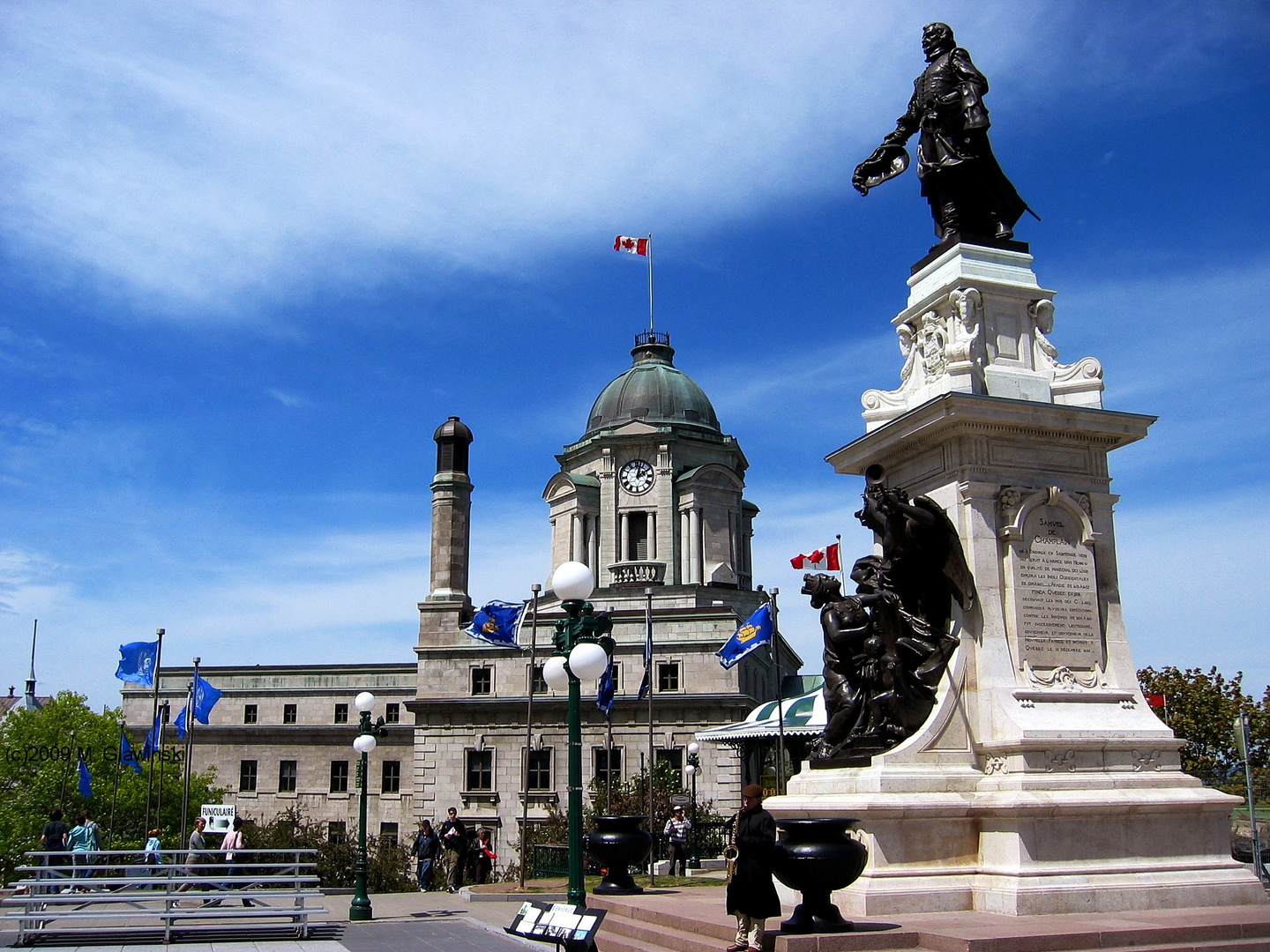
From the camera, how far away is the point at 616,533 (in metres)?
64.2

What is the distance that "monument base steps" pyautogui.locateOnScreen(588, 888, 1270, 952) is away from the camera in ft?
31.7

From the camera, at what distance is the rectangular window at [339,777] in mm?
63688

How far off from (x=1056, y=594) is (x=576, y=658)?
5.27m

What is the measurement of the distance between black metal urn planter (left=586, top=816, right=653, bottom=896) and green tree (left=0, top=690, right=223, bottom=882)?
46.6 metres

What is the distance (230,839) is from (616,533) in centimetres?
4195

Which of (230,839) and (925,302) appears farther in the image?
(230,839)

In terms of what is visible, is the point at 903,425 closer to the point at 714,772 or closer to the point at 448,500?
the point at 714,772

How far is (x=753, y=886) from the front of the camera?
9.80 metres

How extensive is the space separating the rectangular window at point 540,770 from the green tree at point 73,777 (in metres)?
16.1

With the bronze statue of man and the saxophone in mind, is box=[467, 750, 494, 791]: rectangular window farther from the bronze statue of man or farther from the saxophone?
the bronze statue of man

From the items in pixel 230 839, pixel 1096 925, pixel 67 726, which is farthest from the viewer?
pixel 67 726

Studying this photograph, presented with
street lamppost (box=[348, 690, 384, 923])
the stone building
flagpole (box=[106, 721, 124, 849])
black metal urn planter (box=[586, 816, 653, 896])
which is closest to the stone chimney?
the stone building

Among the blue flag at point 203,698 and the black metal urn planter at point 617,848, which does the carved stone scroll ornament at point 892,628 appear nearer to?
the black metal urn planter at point 617,848

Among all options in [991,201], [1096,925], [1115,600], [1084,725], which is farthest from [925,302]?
[1096,925]
